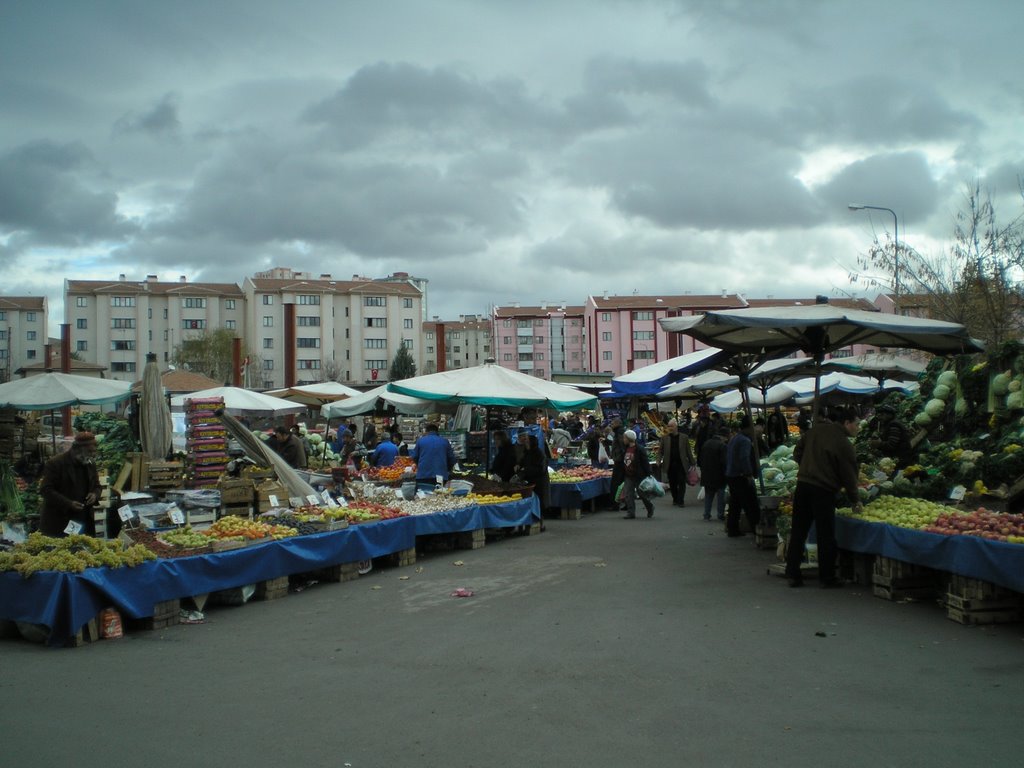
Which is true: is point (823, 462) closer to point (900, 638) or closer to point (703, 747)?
point (900, 638)

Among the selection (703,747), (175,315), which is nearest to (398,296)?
(175,315)

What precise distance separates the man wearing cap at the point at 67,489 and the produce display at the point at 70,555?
1054mm

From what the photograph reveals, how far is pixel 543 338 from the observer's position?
115500mm

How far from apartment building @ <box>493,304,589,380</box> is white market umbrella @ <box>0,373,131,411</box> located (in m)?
95.7

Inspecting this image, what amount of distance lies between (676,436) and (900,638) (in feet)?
38.9

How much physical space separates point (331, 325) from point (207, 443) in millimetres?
79748

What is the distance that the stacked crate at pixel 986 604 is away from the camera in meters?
7.62

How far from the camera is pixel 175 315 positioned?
92250 millimetres

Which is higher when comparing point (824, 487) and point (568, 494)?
point (824, 487)

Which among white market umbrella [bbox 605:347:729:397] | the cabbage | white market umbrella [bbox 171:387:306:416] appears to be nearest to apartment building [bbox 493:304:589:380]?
white market umbrella [bbox 171:387:306:416]

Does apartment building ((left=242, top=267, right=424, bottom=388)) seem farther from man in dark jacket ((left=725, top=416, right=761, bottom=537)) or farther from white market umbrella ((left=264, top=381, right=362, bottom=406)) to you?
man in dark jacket ((left=725, top=416, right=761, bottom=537))

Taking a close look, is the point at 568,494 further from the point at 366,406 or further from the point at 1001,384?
the point at 366,406

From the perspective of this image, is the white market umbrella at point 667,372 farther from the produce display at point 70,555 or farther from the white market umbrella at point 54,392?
the white market umbrella at point 54,392

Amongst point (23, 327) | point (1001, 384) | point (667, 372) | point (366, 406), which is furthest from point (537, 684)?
point (23, 327)
